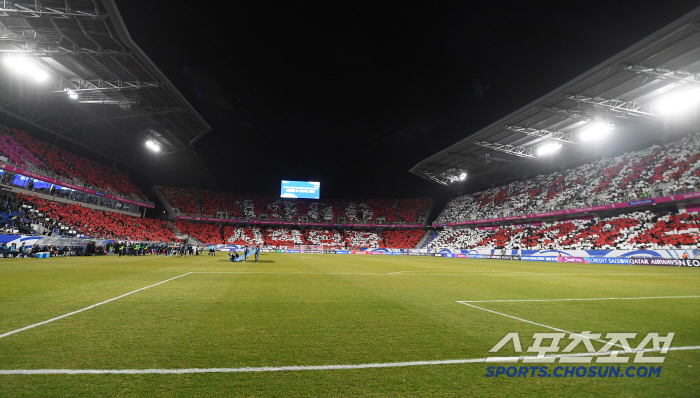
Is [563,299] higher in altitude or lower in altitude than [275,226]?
lower

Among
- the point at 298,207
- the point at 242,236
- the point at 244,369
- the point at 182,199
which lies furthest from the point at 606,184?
the point at 182,199

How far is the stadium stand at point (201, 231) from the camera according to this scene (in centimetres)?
4697

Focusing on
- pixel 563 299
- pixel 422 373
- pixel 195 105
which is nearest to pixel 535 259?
pixel 563 299

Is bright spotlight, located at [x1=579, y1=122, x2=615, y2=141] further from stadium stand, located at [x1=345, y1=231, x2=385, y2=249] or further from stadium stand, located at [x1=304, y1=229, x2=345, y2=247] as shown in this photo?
stadium stand, located at [x1=304, y1=229, x2=345, y2=247]

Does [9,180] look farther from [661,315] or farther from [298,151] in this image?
[661,315]

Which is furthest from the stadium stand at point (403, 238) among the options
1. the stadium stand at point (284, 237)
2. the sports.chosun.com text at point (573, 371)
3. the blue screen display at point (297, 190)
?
the sports.chosun.com text at point (573, 371)

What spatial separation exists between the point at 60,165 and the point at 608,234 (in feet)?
193

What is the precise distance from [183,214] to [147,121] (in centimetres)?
2299

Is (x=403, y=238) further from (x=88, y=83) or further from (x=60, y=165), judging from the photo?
(x=60, y=165)

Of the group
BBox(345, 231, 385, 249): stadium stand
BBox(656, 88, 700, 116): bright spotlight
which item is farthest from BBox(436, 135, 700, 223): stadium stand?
BBox(345, 231, 385, 249): stadium stand

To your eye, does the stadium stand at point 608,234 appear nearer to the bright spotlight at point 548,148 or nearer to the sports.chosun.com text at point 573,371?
the bright spotlight at point 548,148

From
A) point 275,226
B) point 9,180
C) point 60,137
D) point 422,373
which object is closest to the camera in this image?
point 422,373

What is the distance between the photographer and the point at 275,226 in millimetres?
56875

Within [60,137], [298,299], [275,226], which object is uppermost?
[60,137]
